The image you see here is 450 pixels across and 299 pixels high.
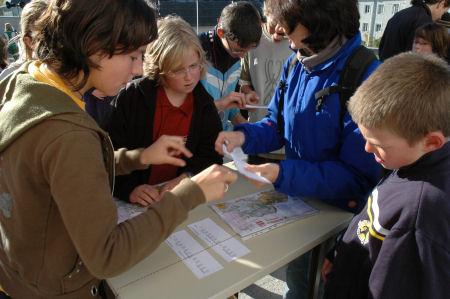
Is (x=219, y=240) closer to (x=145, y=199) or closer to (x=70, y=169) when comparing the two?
(x=145, y=199)

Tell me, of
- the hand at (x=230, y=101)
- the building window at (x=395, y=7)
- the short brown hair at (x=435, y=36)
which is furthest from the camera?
the building window at (x=395, y=7)

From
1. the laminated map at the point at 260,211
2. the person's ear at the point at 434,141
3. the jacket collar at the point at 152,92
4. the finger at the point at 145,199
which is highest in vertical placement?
the person's ear at the point at 434,141

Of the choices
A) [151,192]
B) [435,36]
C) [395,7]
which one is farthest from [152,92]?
[395,7]

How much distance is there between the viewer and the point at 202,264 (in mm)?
1280

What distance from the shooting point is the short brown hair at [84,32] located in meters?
0.98

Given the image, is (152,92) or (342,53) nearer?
(342,53)

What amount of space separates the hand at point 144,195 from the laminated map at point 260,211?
272 mm

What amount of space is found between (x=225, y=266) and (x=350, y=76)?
0.89m

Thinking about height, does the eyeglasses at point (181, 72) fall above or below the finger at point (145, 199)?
above

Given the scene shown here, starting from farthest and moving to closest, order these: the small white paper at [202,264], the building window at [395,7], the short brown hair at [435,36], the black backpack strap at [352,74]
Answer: the building window at [395,7] < the short brown hair at [435,36] < the black backpack strap at [352,74] < the small white paper at [202,264]

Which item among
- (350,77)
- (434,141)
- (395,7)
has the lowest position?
(434,141)

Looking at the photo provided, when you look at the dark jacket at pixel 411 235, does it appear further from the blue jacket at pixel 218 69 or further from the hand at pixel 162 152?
the blue jacket at pixel 218 69

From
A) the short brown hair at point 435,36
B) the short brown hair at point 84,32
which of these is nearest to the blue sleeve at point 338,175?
the short brown hair at point 84,32

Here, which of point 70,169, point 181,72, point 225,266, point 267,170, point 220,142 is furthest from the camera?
point 181,72
